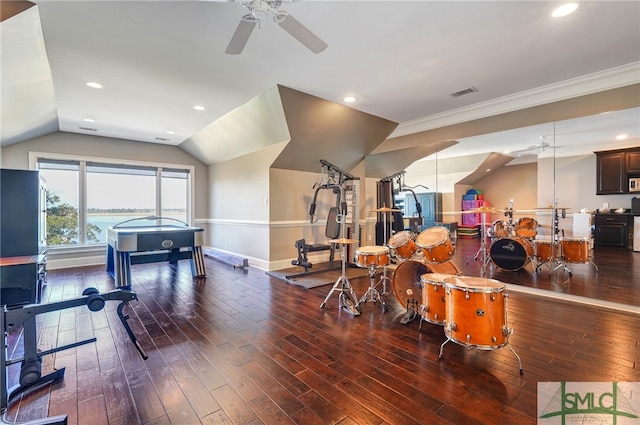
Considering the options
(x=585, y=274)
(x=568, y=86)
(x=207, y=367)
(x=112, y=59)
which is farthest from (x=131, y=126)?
(x=585, y=274)

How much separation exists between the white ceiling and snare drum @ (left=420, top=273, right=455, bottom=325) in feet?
7.74

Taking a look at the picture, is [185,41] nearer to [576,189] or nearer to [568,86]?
[568,86]

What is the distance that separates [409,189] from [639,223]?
126 inches

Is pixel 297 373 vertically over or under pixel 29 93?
under

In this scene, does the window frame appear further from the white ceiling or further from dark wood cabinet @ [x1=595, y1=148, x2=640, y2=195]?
dark wood cabinet @ [x1=595, y1=148, x2=640, y2=195]

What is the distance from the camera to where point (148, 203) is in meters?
7.32

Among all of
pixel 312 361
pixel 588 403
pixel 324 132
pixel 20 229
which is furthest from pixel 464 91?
pixel 20 229

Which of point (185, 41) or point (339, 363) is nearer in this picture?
point (339, 363)

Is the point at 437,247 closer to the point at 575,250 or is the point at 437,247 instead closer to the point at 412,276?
the point at 412,276

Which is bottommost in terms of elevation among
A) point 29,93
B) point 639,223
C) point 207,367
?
point 207,367

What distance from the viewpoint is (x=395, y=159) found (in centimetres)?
588

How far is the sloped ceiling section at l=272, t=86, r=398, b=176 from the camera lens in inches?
179

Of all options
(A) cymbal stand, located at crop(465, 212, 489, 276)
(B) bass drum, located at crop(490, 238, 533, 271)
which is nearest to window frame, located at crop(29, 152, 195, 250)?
(A) cymbal stand, located at crop(465, 212, 489, 276)

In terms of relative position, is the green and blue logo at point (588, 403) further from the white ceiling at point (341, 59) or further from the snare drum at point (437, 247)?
the white ceiling at point (341, 59)
